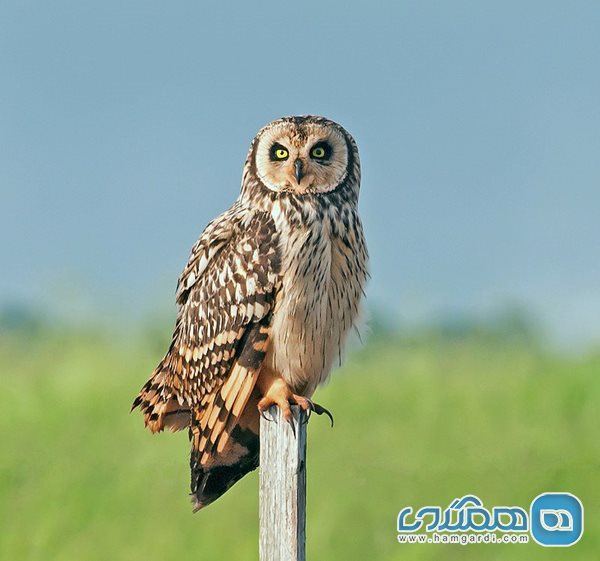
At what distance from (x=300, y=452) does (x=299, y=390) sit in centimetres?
46

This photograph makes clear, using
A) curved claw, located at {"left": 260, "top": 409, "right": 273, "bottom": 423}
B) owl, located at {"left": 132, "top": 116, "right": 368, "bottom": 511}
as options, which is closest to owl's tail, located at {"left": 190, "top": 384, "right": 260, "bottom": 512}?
owl, located at {"left": 132, "top": 116, "right": 368, "bottom": 511}

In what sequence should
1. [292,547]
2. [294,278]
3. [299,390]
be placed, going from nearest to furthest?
[292,547]
[294,278]
[299,390]

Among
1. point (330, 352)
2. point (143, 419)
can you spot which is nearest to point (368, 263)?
point (330, 352)

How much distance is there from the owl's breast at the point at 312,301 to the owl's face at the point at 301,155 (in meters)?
0.16

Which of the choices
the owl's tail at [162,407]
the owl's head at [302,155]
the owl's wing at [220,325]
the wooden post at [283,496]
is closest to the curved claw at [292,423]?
the wooden post at [283,496]

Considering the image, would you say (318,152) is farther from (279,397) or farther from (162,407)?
(162,407)

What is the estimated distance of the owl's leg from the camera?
3314mm

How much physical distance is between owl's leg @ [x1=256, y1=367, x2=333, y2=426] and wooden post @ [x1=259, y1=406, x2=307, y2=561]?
0.11 meters

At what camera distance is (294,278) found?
3.34 m

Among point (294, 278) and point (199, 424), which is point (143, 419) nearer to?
point (199, 424)

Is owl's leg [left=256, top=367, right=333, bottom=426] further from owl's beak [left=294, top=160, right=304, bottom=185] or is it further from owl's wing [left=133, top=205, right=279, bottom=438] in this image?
owl's beak [left=294, top=160, right=304, bottom=185]

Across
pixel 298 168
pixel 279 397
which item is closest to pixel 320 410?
pixel 279 397

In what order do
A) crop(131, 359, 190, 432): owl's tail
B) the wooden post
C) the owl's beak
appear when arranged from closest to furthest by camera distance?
the wooden post < the owl's beak < crop(131, 359, 190, 432): owl's tail

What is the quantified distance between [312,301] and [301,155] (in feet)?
1.64
